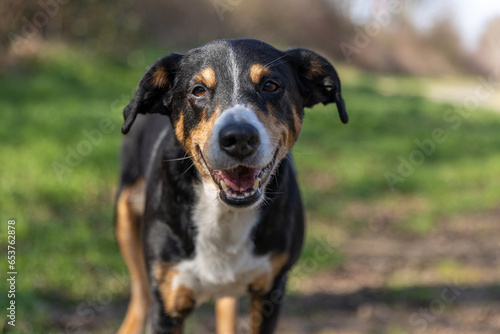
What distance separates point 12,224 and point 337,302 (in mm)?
2663

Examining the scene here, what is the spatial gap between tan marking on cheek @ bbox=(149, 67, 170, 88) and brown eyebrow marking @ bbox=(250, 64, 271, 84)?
51 cm

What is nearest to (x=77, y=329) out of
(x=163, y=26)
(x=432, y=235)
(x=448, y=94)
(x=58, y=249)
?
(x=58, y=249)

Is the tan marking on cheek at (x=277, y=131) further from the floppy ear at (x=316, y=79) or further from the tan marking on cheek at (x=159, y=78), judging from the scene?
the tan marking on cheek at (x=159, y=78)

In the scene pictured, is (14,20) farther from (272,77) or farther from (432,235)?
(272,77)

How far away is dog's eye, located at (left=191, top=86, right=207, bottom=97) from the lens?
2714 millimetres

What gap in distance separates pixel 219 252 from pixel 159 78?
0.92 meters

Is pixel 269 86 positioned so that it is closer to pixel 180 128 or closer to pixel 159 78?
pixel 180 128

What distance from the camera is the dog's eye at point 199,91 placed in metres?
2.71

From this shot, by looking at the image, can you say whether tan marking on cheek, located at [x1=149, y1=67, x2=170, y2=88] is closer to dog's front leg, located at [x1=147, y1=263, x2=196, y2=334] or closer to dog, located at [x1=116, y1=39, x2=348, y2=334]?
dog, located at [x1=116, y1=39, x2=348, y2=334]

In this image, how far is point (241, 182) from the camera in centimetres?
266

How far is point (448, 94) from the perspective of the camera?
19328 millimetres

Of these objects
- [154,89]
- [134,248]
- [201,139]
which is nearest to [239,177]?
[201,139]

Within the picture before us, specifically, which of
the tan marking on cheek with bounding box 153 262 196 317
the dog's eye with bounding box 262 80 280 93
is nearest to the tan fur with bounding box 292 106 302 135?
the dog's eye with bounding box 262 80 280 93

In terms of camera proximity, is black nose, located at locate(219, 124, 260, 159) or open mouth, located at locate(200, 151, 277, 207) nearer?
black nose, located at locate(219, 124, 260, 159)
